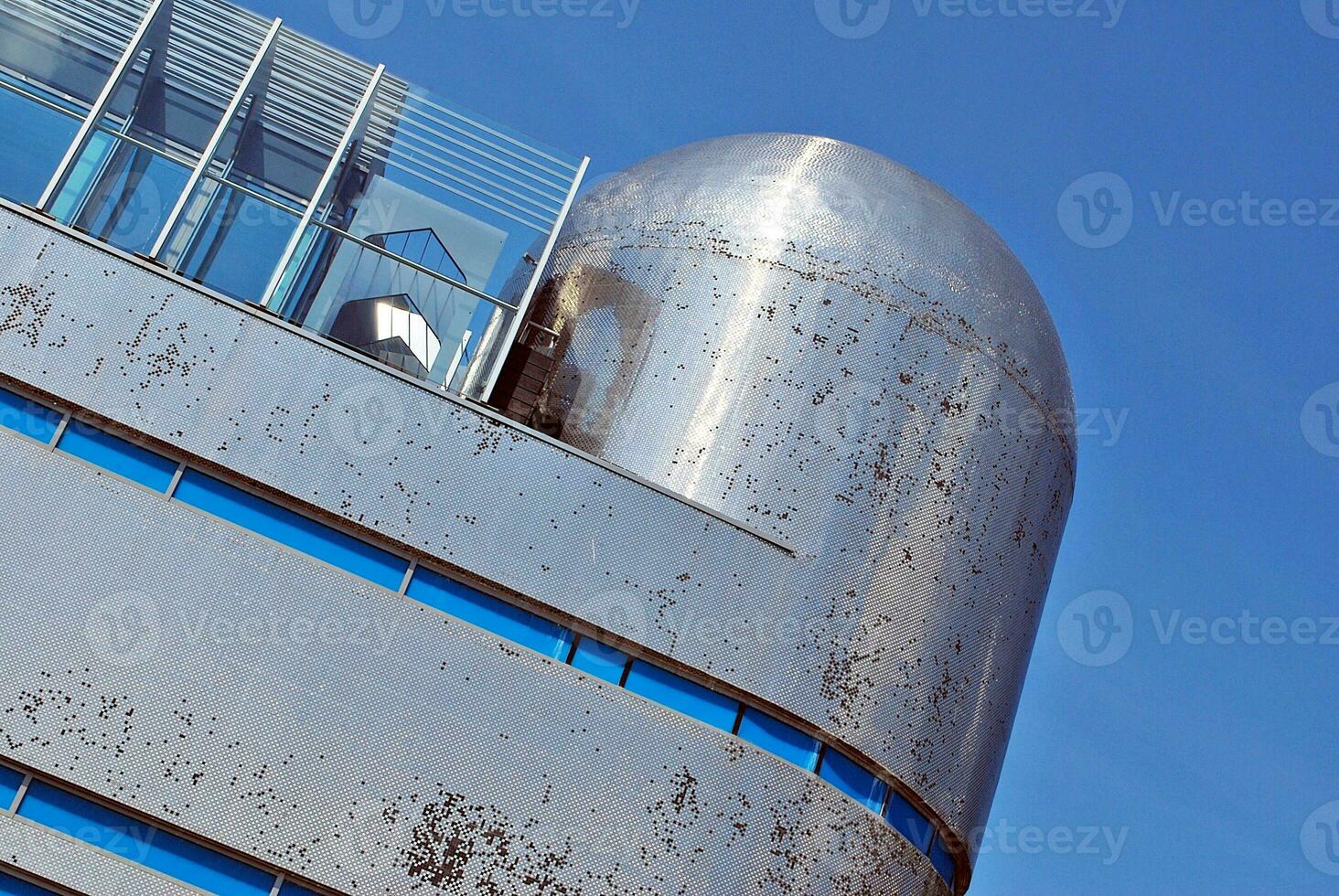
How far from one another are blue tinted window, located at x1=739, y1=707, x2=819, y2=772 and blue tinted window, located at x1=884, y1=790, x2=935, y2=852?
1.28 metres

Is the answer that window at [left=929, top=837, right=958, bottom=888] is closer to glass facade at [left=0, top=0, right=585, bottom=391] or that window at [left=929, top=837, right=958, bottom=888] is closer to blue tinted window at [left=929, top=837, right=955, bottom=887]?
blue tinted window at [left=929, top=837, right=955, bottom=887]

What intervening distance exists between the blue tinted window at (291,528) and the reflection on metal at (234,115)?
9.56 feet

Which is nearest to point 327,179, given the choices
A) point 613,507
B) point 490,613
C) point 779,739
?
point 613,507

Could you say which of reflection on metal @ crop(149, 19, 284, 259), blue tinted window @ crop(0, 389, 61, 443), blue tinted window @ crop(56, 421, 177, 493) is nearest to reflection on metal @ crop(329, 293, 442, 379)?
reflection on metal @ crop(149, 19, 284, 259)

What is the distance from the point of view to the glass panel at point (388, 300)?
1466cm

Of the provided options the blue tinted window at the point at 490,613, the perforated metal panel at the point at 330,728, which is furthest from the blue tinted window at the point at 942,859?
the blue tinted window at the point at 490,613

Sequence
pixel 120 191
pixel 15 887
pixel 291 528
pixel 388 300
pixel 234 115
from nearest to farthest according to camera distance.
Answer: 1. pixel 15 887
2. pixel 291 528
3. pixel 120 191
4. pixel 388 300
5. pixel 234 115

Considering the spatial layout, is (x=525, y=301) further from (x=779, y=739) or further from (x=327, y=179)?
(x=779, y=739)

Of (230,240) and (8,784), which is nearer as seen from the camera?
(8,784)

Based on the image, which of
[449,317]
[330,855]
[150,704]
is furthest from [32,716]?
[449,317]

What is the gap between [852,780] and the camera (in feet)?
48.1

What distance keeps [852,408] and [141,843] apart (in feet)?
30.6

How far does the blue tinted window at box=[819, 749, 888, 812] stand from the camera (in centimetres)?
1454

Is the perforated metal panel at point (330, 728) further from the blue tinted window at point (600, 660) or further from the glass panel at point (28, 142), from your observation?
the glass panel at point (28, 142)
